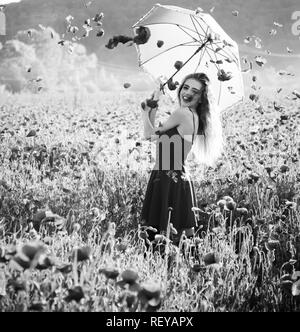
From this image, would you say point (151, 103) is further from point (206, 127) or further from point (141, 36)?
point (206, 127)

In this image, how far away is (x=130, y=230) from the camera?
11.6 feet

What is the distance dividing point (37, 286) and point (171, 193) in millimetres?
1916

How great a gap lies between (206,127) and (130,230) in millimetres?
981

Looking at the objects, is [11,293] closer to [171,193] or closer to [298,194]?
[171,193]

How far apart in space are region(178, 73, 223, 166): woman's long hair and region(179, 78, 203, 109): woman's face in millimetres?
27

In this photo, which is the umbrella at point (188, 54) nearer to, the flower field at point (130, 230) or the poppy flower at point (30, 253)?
the flower field at point (130, 230)

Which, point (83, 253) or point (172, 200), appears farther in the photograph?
point (172, 200)

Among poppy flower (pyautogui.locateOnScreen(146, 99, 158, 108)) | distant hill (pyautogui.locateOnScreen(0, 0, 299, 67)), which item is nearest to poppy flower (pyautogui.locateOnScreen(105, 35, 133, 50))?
poppy flower (pyautogui.locateOnScreen(146, 99, 158, 108))

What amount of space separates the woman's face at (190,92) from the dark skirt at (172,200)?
521 mm

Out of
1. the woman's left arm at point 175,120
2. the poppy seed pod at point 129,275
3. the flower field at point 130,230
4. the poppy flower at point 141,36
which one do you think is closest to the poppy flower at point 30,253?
the flower field at point 130,230

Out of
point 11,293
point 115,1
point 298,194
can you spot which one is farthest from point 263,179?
point 115,1

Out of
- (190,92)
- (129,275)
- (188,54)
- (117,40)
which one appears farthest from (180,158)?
(129,275)

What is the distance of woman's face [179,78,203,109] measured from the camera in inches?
135
